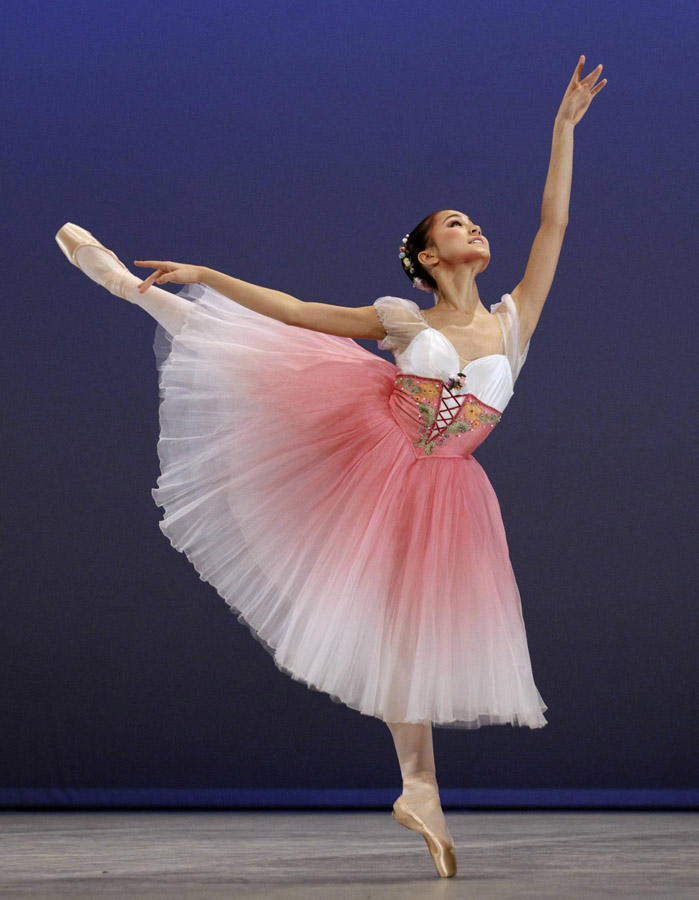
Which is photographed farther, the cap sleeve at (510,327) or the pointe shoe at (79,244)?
the pointe shoe at (79,244)

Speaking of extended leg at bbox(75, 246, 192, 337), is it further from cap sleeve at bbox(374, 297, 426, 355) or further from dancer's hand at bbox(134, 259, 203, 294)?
cap sleeve at bbox(374, 297, 426, 355)

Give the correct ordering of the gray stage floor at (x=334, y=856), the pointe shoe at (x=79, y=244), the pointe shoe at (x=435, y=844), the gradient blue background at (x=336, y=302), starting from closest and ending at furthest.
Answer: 1. the gray stage floor at (x=334, y=856)
2. the pointe shoe at (x=435, y=844)
3. the pointe shoe at (x=79, y=244)
4. the gradient blue background at (x=336, y=302)

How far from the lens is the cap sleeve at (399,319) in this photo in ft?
6.71

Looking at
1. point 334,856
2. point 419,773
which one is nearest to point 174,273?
point 419,773

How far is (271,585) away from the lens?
200cm

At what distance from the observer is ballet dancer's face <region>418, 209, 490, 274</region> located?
211 centimetres

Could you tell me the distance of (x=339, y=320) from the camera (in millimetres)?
2021

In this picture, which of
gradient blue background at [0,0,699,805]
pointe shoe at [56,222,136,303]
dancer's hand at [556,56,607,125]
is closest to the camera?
dancer's hand at [556,56,607,125]

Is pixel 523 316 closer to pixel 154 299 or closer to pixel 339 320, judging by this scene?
pixel 339 320

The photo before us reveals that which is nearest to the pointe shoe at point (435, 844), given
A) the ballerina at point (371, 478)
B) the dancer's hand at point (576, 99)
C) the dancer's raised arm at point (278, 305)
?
the ballerina at point (371, 478)

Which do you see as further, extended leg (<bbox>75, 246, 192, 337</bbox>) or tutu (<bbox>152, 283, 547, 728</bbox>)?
extended leg (<bbox>75, 246, 192, 337</bbox>)

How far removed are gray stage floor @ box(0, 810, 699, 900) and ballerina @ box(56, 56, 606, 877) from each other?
7.4 inches

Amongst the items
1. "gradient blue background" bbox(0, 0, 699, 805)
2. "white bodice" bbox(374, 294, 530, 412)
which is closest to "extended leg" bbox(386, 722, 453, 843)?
"white bodice" bbox(374, 294, 530, 412)

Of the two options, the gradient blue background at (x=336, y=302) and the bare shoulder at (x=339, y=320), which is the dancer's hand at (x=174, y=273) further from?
the gradient blue background at (x=336, y=302)
